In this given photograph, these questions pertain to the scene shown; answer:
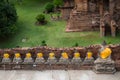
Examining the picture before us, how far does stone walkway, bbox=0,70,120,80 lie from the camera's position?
37.2ft

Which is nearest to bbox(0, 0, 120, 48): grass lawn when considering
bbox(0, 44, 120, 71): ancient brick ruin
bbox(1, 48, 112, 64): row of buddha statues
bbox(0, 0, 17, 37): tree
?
bbox(0, 0, 17, 37): tree

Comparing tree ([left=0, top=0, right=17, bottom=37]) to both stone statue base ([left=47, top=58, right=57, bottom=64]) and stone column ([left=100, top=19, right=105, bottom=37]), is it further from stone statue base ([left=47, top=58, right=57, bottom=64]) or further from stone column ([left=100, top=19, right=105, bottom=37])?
stone statue base ([left=47, top=58, right=57, bottom=64])

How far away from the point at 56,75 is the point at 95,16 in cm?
1441

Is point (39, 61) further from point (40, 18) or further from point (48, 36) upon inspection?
point (40, 18)

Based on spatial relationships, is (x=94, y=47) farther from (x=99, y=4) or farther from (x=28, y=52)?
(x=99, y=4)

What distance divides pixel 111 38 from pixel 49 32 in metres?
5.02

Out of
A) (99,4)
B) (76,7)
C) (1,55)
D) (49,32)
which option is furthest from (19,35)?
(1,55)

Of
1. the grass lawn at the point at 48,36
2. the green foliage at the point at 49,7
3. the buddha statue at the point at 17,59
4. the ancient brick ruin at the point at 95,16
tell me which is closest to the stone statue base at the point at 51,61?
the buddha statue at the point at 17,59

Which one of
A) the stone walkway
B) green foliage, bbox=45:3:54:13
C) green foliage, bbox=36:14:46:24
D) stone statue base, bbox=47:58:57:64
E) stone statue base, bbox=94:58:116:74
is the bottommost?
green foliage, bbox=36:14:46:24

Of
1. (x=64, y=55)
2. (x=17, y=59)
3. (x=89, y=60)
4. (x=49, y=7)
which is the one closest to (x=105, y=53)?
(x=89, y=60)

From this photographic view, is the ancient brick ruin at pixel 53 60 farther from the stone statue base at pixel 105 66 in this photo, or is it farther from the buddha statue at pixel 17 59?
the stone statue base at pixel 105 66

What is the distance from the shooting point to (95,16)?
83.0 feet

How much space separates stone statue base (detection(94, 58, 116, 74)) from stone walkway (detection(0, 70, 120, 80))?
15 centimetres

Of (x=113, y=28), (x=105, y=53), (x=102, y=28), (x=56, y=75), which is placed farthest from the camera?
(x=102, y=28)
